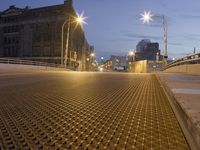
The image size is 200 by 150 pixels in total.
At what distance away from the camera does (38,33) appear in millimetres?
88062

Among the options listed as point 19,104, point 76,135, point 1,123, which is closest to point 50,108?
point 19,104

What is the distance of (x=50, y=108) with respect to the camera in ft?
17.3

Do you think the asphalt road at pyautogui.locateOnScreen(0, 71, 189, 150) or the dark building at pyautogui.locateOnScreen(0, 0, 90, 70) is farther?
the dark building at pyautogui.locateOnScreen(0, 0, 90, 70)

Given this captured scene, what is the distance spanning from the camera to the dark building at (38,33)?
274ft

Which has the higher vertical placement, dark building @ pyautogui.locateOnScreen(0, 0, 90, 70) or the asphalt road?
dark building @ pyautogui.locateOnScreen(0, 0, 90, 70)

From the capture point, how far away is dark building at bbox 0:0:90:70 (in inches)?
3290

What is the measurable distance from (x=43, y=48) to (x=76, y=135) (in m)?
83.3

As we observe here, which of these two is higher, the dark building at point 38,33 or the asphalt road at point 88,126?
the dark building at point 38,33

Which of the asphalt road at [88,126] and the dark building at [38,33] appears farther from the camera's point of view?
the dark building at [38,33]

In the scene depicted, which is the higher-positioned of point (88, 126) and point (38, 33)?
point (38, 33)

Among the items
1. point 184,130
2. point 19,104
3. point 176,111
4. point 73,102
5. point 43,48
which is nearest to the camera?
point 184,130

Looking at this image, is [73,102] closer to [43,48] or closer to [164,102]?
[164,102]

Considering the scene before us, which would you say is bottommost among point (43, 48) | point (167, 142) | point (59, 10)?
point (167, 142)

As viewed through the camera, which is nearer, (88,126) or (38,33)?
(88,126)
